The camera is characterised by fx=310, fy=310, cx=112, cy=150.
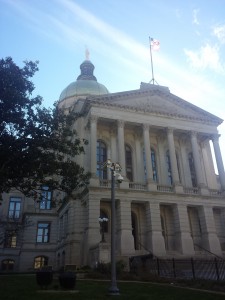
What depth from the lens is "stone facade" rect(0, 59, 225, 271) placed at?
3306 cm

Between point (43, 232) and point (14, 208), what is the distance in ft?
20.4

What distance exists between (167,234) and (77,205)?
11.2 meters

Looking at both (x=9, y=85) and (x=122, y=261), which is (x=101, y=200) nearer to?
(x=122, y=261)

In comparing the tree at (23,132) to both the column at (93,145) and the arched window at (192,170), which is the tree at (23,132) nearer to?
the column at (93,145)

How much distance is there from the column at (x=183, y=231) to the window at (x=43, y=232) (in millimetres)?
18947

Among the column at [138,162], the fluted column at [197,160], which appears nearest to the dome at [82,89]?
the column at [138,162]

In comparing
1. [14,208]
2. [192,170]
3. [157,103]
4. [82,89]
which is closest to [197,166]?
[192,170]

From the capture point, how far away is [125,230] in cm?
3222

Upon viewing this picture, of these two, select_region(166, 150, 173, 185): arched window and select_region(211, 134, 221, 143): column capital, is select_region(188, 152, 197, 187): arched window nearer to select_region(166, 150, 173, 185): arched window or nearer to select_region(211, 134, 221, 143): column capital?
select_region(166, 150, 173, 185): arched window

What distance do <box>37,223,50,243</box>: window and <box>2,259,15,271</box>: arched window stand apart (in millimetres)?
4848

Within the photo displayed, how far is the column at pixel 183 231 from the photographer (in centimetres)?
3359

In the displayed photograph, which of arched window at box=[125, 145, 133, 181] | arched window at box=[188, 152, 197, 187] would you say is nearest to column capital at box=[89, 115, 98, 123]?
arched window at box=[125, 145, 133, 181]

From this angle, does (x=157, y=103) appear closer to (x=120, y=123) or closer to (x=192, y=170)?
(x=120, y=123)

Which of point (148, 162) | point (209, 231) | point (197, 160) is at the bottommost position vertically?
point (209, 231)
